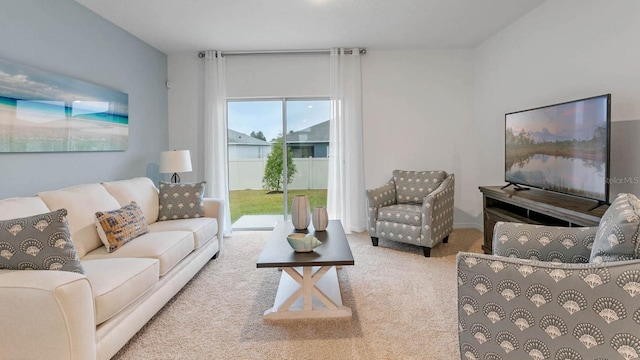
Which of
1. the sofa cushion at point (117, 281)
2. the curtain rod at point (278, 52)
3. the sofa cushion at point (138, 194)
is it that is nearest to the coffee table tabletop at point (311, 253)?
the sofa cushion at point (117, 281)

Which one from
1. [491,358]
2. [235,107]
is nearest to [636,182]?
[491,358]

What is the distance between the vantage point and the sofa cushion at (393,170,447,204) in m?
4.11

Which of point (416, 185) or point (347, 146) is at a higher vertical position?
point (347, 146)

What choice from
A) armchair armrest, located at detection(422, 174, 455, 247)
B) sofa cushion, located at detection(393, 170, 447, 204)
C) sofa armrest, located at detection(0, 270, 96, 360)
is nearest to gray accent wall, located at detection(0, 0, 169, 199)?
sofa armrest, located at detection(0, 270, 96, 360)

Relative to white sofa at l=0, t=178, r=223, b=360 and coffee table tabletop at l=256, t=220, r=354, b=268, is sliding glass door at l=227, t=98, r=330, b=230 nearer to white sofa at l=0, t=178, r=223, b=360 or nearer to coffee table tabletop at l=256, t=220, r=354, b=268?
white sofa at l=0, t=178, r=223, b=360

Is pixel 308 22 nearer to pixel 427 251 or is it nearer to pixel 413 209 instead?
pixel 413 209

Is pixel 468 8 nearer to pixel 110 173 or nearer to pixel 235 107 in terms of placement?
pixel 235 107

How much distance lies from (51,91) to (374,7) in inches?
115

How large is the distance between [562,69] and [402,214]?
2020mm

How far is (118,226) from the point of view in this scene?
2.50 metres

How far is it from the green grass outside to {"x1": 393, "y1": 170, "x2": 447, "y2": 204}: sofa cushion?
3.85ft

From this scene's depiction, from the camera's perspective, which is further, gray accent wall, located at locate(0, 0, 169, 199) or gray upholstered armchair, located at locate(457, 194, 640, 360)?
gray accent wall, located at locate(0, 0, 169, 199)

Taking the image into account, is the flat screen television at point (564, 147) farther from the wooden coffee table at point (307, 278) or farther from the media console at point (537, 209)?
the wooden coffee table at point (307, 278)

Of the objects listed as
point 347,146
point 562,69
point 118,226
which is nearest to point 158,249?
point 118,226
